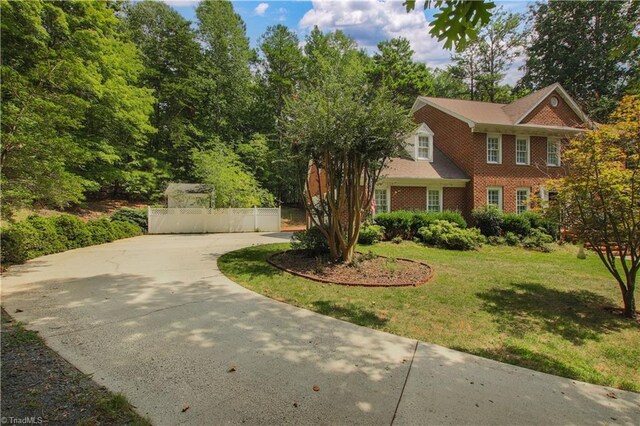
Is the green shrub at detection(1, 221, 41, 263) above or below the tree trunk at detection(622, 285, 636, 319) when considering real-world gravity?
above

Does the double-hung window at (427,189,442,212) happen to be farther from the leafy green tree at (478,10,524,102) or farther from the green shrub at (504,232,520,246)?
the leafy green tree at (478,10,524,102)

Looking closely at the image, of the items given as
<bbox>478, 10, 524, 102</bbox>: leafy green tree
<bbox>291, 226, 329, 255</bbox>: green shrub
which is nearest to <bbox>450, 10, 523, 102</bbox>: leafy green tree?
<bbox>478, 10, 524, 102</bbox>: leafy green tree

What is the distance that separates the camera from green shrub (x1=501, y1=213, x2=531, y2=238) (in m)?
13.8

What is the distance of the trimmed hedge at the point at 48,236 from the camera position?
310 inches

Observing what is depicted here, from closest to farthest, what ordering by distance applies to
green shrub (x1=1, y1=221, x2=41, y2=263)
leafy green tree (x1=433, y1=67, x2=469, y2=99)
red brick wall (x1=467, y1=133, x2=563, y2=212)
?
green shrub (x1=1, y1=221, x2=41, y2=263) < red brick wall (x1=467, y1=133, x2=563, y2=212) < leafy green tree (x1=433, y1=67, x2=469, y2=99)

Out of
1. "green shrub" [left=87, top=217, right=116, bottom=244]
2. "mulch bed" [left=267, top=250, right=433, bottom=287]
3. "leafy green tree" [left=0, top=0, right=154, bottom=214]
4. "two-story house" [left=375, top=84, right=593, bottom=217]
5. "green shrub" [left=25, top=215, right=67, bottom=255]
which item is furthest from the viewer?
"two-story house" [left=375, top=84, right=593, bottom=217]


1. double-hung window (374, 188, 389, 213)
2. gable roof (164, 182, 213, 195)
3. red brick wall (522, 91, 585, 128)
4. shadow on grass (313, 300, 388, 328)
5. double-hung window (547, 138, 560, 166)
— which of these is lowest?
shadow on grass (313, 300, 388, 328)

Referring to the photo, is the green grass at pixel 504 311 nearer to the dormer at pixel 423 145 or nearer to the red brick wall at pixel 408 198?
the red brick wall at pixel 408 198

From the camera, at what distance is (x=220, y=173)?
17.8 meters

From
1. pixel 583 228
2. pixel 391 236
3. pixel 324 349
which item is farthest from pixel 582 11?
pixel 324 349

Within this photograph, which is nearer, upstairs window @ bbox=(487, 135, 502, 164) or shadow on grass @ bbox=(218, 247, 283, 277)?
shadow on grass @ bbox=(218, 247, 283, 277)

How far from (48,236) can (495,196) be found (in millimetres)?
18466

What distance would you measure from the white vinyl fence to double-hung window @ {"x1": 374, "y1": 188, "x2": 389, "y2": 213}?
21.8 ft

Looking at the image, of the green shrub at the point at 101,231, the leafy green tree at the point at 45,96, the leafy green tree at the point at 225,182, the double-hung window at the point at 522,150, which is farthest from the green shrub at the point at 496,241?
the green shrub at the point at 101,231
